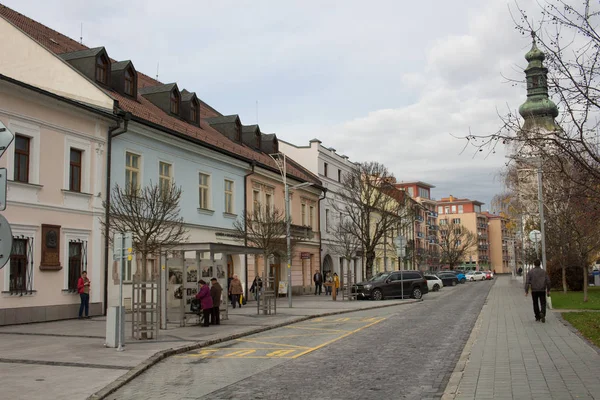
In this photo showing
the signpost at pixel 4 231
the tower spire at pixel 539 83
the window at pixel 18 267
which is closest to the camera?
the signpost at pixel 4 231

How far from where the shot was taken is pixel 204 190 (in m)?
33.4

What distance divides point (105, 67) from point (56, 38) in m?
4.28

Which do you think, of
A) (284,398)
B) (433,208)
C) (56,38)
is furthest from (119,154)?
(433,208)

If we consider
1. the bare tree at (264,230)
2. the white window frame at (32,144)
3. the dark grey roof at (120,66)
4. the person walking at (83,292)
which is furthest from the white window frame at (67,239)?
the bare tree at (264,230)

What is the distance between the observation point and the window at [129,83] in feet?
97.2

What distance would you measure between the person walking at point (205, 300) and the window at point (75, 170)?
741cm

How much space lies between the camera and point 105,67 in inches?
1104

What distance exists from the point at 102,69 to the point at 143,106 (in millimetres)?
2894

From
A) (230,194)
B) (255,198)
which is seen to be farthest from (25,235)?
(255,198)

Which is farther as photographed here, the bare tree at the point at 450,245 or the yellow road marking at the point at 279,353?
the bare tree at the point at 450,245

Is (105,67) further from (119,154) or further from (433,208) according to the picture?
(433,208)

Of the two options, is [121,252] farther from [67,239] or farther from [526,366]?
[67,239]

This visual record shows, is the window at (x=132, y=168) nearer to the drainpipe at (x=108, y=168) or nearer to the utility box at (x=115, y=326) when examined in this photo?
the drainpipe at (x=108, y=168)

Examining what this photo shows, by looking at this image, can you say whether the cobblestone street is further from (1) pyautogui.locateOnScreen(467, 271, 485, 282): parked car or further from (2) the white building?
(1) pyautogui.locateOnScreen(467, 271, 485, 282): parked car
